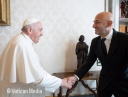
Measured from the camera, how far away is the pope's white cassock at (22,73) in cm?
141

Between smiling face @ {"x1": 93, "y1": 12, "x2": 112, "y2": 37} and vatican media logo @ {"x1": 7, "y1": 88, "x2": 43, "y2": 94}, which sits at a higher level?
smiling face @ {"x1": 93, "y1": 12, "x2": 112, "y2": 37}

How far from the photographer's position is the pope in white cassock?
141cm

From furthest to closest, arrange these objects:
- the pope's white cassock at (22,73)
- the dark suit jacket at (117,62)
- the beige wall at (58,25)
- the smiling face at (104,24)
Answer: the beige wall at (58,25) → the smiling face at (104,24) → the dark suit jacket at (117,62) → the pope's white cassock at (22,73)

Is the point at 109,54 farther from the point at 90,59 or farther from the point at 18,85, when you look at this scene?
the point at 18,85

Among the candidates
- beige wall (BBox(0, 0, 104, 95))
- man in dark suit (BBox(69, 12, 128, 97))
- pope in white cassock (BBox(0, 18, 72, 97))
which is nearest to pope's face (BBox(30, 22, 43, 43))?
pope in white cassock (BBox(0, 18, 72, 97))

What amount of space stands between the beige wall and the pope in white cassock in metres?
0.97

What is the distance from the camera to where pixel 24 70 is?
4.59 feet

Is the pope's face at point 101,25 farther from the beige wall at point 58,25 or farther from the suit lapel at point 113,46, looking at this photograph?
the beige wall at point 58,25

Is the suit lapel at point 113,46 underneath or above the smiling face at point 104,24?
underneath

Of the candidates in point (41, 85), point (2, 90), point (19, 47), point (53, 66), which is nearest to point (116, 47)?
point (41, 85)

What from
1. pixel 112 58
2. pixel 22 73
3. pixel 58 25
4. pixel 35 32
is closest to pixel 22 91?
pixel 22 73

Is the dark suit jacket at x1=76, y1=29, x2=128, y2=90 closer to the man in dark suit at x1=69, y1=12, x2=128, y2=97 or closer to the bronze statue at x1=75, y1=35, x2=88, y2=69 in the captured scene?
the man in dark suit at x1=69, y1=12, x2=128, y2=97

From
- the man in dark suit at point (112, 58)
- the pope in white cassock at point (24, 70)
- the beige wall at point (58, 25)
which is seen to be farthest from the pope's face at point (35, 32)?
the beige wall at point (58, 25)

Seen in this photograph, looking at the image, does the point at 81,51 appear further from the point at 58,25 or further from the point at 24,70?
the point at 24,70
